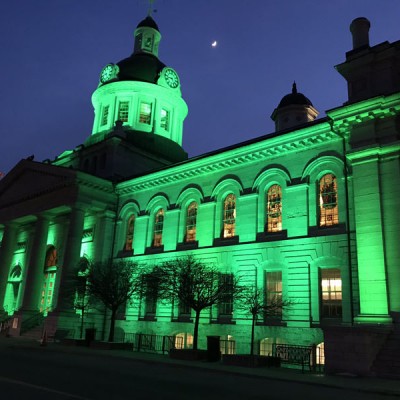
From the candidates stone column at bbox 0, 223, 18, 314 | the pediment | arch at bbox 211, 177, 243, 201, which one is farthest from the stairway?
stone column at bbox 0, 223, 18, 314

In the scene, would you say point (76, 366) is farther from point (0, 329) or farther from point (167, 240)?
point (0, 329)

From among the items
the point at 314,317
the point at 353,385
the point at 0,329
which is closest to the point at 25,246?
the point at 0,329

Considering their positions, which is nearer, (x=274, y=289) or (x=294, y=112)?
(x=274, y=289)

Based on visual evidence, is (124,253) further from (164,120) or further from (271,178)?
→ (164,120)

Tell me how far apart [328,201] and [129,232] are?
1681cm

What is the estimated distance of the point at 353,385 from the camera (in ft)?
44.2

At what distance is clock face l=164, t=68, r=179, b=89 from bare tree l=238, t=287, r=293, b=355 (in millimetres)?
29164

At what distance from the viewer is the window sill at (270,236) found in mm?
24328

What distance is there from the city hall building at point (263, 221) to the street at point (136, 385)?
4.50m

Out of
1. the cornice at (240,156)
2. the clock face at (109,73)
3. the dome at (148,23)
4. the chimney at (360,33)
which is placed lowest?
the cornice at (240,156)

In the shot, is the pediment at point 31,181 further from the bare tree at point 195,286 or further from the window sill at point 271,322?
the window sill at point 271,322

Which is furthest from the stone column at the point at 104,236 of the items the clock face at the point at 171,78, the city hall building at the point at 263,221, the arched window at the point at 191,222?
the clock face at the point at 171,78

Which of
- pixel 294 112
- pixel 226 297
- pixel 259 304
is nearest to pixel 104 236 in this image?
pixel 226 297

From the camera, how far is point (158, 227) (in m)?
32.4
